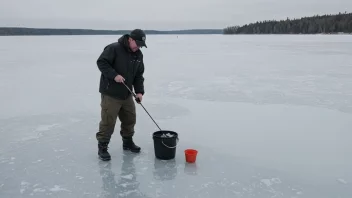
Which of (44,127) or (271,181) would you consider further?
(44,127)

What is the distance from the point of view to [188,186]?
9.29 ft

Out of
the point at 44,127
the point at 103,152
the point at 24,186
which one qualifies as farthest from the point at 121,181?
the point at 44,127

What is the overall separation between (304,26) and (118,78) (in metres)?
81.6

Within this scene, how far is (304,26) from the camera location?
253ft

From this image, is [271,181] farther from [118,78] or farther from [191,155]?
[118,78]

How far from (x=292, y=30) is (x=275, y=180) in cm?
8339

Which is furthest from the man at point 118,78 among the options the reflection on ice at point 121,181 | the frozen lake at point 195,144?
the frozen lake at point 195,144

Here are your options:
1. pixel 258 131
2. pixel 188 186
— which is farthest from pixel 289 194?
pixel 258 131

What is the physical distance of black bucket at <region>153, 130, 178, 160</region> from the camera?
3.26m

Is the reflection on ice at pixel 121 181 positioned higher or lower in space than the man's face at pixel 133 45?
lower

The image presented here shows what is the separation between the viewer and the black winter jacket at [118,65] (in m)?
3.14

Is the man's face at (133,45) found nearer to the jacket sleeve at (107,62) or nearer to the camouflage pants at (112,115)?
the jacket sleeve at (107,62)

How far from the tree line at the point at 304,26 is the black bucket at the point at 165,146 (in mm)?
70380

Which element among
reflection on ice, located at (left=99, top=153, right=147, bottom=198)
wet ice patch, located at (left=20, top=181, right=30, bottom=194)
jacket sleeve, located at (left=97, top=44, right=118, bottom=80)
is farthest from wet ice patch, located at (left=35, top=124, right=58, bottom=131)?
jacket sleeve, located at (left=97, top=44, right=118, bottom=80)
